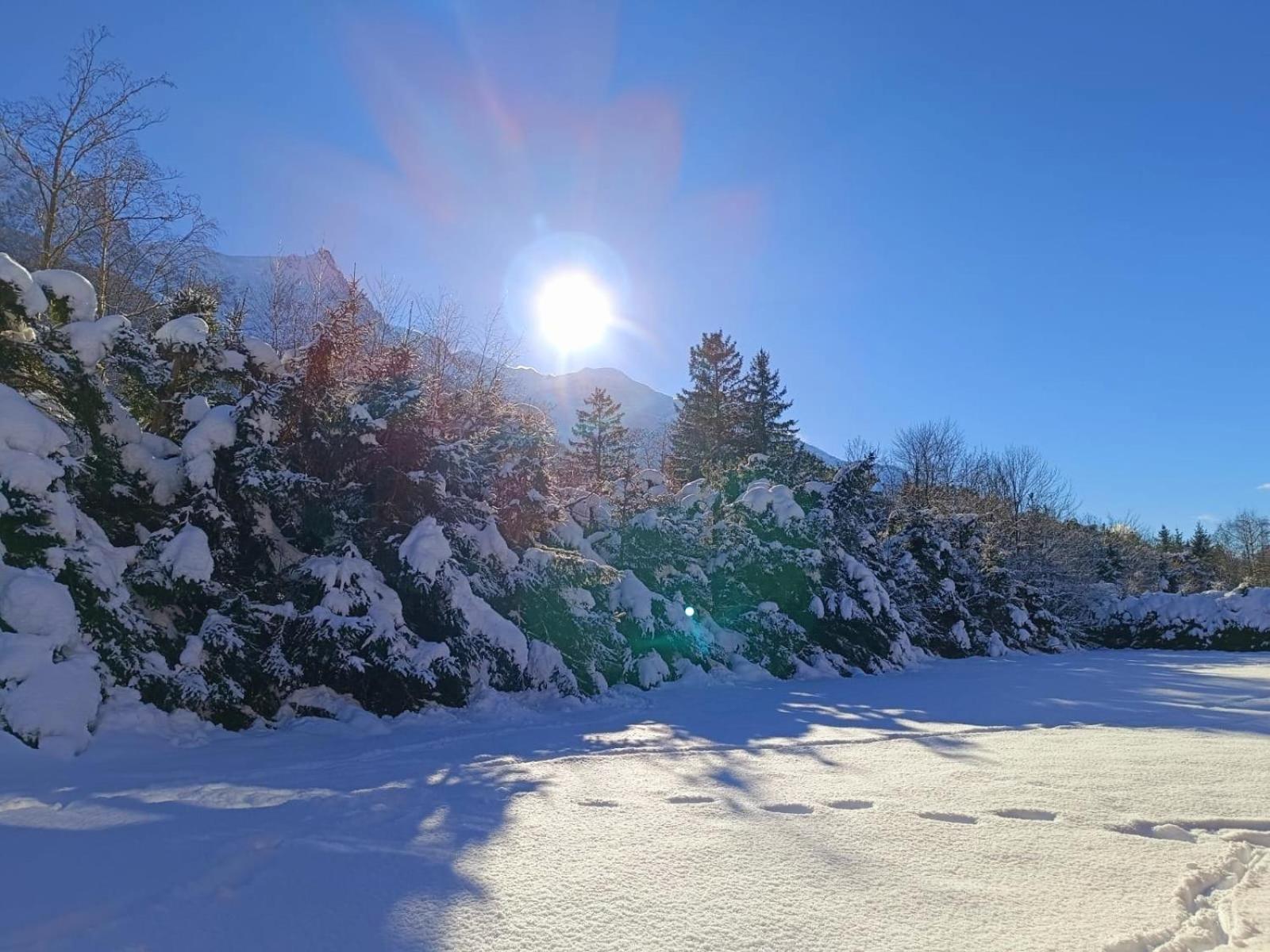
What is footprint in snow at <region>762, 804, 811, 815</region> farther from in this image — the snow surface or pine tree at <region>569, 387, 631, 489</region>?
pine tree at <region>569, 387, 631, 489</region>

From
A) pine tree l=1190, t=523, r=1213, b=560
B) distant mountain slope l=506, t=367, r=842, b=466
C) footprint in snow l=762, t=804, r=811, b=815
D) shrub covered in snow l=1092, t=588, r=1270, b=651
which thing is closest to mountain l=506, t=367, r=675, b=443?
distant mountain slope l=506, t=367, r=842, b=466

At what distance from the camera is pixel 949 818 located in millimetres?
3174

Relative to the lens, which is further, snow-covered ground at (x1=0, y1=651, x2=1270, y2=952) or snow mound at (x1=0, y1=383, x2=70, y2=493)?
snow mound at (x1=0, y1=383, x2=70, y2=493)

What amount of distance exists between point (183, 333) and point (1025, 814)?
25.0 feet

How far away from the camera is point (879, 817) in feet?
10.4

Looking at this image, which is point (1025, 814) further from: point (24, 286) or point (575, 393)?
point (575, 393)

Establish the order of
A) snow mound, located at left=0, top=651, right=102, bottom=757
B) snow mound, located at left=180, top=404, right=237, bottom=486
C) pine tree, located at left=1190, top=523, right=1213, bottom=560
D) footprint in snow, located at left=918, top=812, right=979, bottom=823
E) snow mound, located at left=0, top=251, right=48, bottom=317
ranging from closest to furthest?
footprint in snow, located at left=918, top=812, right=979, bottom=823 → snow mound, located at left=0, top=651, right=102, bottom=757 → snow mound, located at left=0, top=251, right=48, bottom=317 → snow mound, located at left=180, top=404, right=237, bottom=486 → pine tree, located at left=1190, top=523, right=1213, bottom=560

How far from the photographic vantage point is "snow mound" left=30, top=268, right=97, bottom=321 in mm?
6055

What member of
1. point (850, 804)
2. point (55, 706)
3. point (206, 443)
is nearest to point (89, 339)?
point (206, 443)

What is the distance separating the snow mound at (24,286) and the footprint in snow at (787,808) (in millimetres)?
6503

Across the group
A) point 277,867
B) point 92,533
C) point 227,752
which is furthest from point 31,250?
point 277,867

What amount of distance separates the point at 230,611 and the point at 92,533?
3.91ft

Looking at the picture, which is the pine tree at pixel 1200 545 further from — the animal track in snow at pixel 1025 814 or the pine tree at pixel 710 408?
the animal track in snow at pixel 1025 814

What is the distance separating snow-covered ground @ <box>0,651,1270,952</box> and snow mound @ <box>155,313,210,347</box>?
12.0 ft
